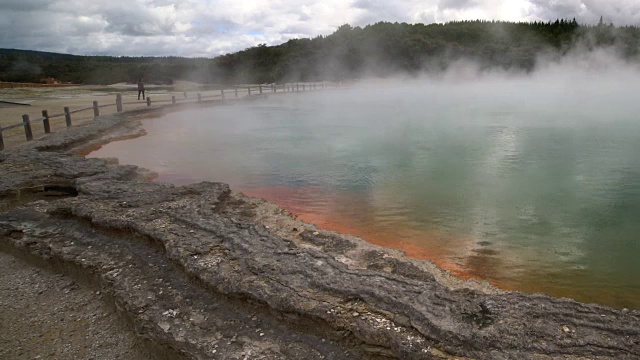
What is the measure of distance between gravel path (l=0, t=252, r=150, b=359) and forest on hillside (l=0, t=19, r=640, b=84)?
39.0 meters

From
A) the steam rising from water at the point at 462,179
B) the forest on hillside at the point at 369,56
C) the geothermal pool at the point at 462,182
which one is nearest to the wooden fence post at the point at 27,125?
the geothermal pool at the point at 462,182

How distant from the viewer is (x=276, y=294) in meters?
2.69

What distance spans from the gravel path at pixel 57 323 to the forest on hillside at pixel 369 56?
128ft

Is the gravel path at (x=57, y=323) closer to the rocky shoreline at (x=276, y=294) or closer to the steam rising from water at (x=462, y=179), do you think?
the rocky shoreline at (x=276, y=294)

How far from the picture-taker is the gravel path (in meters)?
2.54

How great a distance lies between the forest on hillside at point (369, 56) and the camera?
1756 inches

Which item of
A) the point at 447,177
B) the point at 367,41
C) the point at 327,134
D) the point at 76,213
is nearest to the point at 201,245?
the point at 76,213

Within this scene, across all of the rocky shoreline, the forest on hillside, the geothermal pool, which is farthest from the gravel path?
the forest on hillside

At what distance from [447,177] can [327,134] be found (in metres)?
4.72

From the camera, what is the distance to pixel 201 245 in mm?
3348

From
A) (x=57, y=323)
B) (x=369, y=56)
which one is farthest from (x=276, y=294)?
(x=369, y=56)

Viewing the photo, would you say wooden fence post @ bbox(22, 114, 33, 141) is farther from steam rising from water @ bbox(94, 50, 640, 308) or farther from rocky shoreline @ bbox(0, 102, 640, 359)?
rocky shoreline @ bbox(0, 102, 640, 359)

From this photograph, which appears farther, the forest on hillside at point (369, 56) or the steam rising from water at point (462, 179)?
the forest on hillside at point (369, 56)

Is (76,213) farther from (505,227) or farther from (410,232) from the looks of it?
(505,227)
